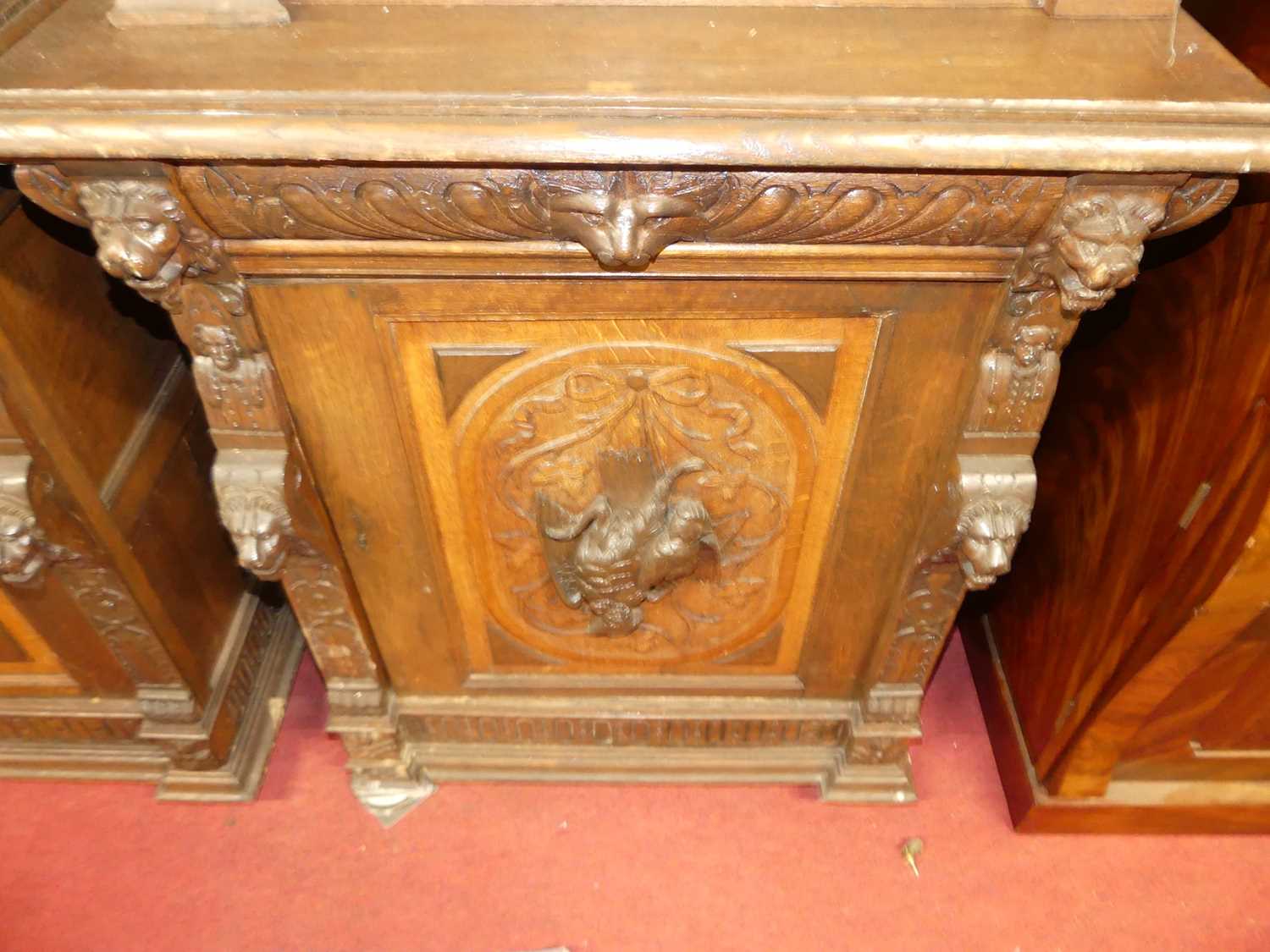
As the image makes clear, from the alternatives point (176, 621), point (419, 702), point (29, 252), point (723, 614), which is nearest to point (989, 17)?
point (723, 614)

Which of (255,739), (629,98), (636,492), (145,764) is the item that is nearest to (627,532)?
(636,492)

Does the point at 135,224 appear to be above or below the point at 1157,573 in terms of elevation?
above

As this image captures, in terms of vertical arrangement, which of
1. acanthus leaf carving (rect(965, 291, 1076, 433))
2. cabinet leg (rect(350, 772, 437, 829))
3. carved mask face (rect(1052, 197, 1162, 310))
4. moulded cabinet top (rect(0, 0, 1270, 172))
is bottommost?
cabinet leg (rect(350, 772, 437, 829))

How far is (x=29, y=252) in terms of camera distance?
1.09 metres

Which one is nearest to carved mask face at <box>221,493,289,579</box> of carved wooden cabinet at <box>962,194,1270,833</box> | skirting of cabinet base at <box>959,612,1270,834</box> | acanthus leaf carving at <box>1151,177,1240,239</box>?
acanthus leaf carving at <box>1151,177,1240,239</box>

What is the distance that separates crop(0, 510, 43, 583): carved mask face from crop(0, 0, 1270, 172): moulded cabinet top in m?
0.52

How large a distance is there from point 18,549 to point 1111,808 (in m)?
1.53

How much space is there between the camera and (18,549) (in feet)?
3.80

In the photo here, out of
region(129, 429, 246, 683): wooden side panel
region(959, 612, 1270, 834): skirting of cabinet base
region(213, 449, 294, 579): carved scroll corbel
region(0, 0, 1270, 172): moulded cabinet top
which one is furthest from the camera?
region(959, 612, 1270, 834): skirting of cabinet base

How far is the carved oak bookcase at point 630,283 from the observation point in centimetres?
80

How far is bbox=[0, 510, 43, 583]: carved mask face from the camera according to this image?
1135 mm

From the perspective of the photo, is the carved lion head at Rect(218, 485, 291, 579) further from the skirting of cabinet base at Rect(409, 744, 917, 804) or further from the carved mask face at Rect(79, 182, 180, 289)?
the skirting of cabinet base at Rect(409, 744, 917, 804)

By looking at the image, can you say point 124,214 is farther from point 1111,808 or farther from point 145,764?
point 1111,808

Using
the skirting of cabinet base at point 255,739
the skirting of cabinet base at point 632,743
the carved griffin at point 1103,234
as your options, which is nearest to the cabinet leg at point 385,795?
the skirting of cabinet base at point 632,743
